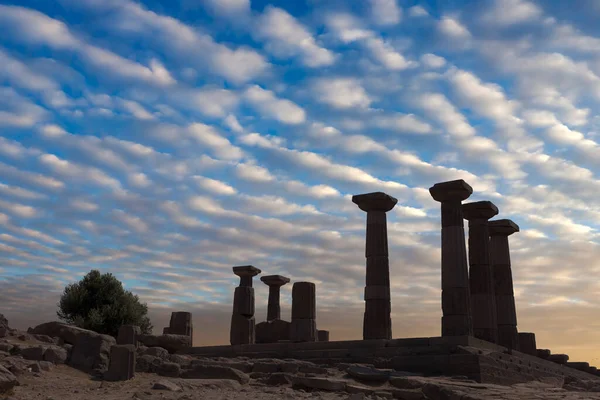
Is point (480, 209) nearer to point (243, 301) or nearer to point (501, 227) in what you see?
point (501, 227)

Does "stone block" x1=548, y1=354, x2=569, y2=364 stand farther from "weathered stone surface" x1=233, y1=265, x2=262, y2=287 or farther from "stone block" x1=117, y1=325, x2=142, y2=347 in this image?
"stone block" x1=117, y1=325, x2=142, y2=347

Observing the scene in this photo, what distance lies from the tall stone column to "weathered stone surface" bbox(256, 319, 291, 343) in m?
8.62

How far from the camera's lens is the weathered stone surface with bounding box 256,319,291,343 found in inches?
1180

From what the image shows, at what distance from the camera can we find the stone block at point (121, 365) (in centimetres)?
1444

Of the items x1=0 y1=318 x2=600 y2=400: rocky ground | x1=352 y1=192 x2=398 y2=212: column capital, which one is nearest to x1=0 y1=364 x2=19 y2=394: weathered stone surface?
x1=0 y1=318 x2=600 y2=400: rocky ground

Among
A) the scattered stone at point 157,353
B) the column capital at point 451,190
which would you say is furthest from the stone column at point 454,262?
the scattered stone at point 157,353

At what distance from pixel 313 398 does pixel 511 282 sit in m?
18.8

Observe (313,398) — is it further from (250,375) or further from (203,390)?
(250,375)

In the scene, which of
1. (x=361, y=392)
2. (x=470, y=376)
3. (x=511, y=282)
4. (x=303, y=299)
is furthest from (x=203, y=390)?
(x=511, y=282)

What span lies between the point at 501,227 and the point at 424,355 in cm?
1250

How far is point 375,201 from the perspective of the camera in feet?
83.6

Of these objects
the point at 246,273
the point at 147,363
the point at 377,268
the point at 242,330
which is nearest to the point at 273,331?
the point at 242,330

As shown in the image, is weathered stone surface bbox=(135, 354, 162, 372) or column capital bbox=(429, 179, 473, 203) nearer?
weathered stone surface bbox=(135, 354, 162, 372)

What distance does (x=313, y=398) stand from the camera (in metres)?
13.2
